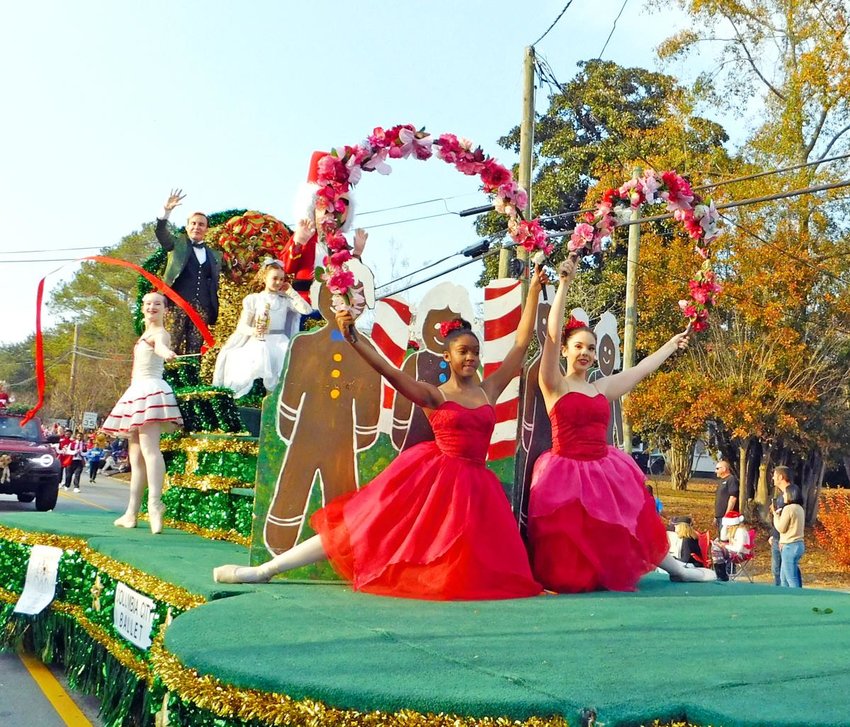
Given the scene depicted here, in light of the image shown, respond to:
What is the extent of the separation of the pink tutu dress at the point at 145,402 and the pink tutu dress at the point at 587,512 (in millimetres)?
2855

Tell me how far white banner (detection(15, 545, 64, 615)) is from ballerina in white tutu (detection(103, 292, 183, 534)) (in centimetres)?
85

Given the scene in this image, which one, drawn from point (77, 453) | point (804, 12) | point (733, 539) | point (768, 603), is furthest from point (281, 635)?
point (77, 453)

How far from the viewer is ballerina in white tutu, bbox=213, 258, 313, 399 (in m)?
7.84

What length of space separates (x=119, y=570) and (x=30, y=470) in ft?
39.9

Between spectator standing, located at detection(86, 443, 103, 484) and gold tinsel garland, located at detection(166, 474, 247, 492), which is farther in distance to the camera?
spectator standing, located at detection(86, 443, 103, 484)

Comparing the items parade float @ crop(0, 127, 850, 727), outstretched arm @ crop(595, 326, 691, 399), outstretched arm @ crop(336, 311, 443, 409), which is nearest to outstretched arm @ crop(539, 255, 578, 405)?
parade float @ crop(0, 127, 850, 727)

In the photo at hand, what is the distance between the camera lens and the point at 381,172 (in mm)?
5543

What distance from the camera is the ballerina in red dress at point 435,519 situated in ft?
16.4

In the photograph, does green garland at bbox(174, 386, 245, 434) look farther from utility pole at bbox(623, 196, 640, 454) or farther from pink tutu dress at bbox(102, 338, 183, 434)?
utility pole at bbox(623, 196, 640, 454)

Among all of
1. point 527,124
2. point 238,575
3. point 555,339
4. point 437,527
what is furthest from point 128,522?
point 527,124

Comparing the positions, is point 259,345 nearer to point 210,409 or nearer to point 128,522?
point 210,409

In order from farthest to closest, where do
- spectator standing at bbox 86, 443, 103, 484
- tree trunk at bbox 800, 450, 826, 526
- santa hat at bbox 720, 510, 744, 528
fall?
spectator standing at bbox 86, 443, 103, 484, tree trunk at bbox 800, 450, 826, 526, santa hat at bbox 720, 510, 744, 528

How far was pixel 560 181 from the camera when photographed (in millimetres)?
28547

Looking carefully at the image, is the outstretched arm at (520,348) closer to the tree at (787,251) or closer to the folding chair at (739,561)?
the folding chair at (739,561)
